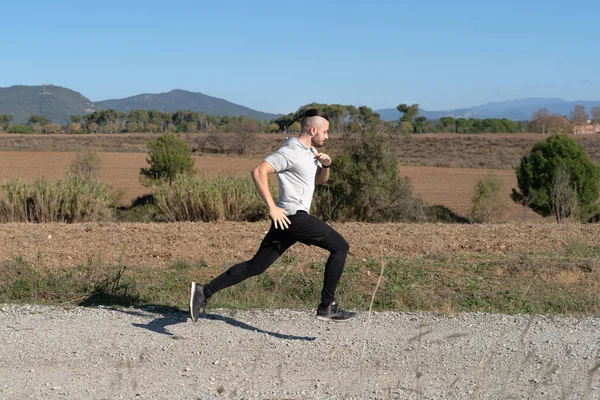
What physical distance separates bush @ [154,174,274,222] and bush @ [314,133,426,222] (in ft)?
8.35

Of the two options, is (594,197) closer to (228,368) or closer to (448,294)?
(448,294)

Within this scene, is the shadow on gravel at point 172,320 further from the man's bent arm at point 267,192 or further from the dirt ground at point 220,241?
the dirt ground at point 220,241

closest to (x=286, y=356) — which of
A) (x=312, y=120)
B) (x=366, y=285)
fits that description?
(x=312, y=120)

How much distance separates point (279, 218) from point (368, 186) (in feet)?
44.5

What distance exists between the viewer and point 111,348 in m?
5.65

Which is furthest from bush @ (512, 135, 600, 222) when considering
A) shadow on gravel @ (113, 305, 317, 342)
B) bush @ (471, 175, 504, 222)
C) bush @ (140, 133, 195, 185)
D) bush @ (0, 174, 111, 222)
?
shadow on gravel @ (113, 305, 317, 342)

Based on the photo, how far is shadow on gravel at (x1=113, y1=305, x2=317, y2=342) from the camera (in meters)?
6.05

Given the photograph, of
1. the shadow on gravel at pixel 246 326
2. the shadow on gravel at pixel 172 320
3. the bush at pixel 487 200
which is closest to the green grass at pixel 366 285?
the shadow on gravel at pixel 172 320

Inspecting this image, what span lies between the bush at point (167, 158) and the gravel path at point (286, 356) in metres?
26.0

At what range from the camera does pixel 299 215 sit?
591 centimetres

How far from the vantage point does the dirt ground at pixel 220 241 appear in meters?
10.4

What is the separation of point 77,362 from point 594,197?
2521cm

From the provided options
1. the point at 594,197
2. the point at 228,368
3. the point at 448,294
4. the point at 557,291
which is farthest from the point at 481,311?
the point at 594,197

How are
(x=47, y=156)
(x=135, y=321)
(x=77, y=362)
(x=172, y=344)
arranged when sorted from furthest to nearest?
(x=47, y=156), (x=135, y=321), (x=172, y=344), (x=77, y=362)
